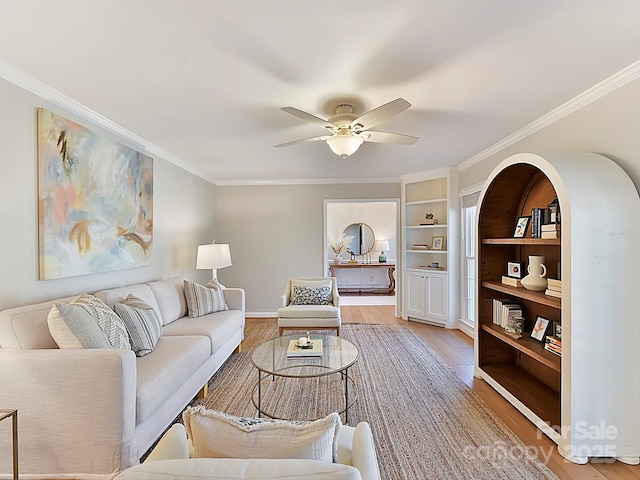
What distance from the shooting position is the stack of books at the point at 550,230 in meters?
2.36

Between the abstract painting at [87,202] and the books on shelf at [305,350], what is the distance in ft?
5.86

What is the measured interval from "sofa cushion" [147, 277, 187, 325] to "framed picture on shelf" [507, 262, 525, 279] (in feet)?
10.8

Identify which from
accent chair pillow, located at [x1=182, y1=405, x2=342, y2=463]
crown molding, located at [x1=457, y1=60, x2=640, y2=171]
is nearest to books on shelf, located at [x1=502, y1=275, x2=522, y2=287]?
crown molding, located at [x1=457, y1=60, x2=640, y2=171]

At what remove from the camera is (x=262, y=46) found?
6.05 feet

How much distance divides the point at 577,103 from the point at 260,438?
10.2 ft

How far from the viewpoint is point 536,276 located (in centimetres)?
263

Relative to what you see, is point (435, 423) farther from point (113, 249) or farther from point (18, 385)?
point (113, 249)

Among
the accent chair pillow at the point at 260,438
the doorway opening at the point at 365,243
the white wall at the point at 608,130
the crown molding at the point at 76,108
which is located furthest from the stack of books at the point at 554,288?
the doorway opening at the point at 365,243

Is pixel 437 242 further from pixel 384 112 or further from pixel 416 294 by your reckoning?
pixel 384 112

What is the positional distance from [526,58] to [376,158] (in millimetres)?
2437

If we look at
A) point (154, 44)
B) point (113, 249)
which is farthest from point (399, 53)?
point (113, 249)

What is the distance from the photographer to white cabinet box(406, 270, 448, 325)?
509 centimetres

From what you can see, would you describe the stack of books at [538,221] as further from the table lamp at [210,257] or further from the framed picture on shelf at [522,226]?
the table lamp at [210,257]

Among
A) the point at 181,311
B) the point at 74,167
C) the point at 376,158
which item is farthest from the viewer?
the point at 376,158
